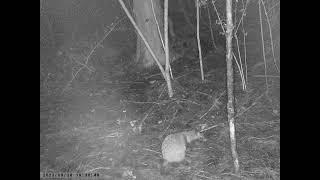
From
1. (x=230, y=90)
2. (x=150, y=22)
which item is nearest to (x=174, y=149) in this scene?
(x=230, y=90)

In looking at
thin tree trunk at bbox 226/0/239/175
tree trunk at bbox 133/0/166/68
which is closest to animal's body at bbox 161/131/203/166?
thin tree trunk at bbox 226/0/239/175

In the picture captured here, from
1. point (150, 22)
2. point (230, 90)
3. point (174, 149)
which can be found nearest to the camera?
point (230, 90)

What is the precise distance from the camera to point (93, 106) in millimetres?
4777

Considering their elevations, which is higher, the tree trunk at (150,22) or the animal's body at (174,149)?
the tree trunk at (150,22)

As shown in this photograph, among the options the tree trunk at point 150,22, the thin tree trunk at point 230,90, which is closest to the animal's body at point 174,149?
the thin tree trunk at point 230,90

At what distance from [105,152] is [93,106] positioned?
3.67 feet

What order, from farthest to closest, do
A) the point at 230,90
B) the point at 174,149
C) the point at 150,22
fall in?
1. the point at 150,22
2. the point at 174,149
3. the point at 230,90

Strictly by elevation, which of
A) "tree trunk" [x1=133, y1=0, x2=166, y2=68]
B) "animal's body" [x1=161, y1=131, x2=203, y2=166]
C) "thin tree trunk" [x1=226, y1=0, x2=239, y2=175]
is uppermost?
"tree trunk" [x1=133, y1=0, x2=166, y2=68]

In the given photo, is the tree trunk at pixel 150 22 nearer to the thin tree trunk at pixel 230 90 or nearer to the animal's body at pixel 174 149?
the animal's body at pixel 174 149

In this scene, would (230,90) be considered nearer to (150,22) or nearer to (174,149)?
(174,149)

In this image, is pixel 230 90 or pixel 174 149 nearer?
pixel 230 90

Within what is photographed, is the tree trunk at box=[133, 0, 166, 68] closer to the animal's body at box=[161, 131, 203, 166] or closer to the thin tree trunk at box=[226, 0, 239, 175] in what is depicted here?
the animal's body at box=[161, 131, 203, 166]

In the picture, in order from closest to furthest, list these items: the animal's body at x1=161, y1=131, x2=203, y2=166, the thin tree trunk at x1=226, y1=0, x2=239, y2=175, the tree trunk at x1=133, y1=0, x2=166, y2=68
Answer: the thin tree trunk at x1=226, y1=0, x2=239, y2=175 < the animal's body at x1=161, y1=131, x2=203, y2=166 < the tree trunk at x1=133, y1=0, x2=166, y2=68

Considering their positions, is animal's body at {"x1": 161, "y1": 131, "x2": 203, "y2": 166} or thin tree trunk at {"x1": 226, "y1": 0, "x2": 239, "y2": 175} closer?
thin tree trunk at {"x1": 226, "y1": 0, "x2": 239, "y2": 175}
